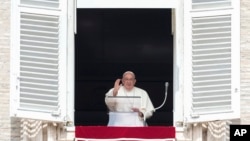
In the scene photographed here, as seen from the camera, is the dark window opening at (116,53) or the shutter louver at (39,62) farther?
the dark window opening at (116,53)

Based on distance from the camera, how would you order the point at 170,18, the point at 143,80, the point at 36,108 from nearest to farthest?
1. the point at 36,108
2. the point at 170,18
3. the point at 143,80

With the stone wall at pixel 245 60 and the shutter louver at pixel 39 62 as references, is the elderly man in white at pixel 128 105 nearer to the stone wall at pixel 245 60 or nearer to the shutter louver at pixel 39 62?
the shutter louver at pixel 39 62

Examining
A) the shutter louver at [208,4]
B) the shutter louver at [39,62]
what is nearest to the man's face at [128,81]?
the shutter louver at [39,62]

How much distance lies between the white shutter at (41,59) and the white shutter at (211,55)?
3.99 ft

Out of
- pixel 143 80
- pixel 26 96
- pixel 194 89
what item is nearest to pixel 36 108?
pixel 26 96

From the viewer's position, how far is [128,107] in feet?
57.1

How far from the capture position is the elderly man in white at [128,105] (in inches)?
682

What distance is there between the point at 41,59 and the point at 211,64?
1647mm

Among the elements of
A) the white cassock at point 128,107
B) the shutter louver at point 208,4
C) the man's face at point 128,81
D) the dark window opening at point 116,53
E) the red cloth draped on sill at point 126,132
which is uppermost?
the shutter louver at point 208,4

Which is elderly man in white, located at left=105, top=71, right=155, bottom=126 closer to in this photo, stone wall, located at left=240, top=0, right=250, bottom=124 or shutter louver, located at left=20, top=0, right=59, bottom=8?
stone wall, located at left=240, top=0, right=250, bottom=124

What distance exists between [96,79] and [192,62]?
4.52m

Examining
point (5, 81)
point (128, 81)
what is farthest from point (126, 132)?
point (5, 81)

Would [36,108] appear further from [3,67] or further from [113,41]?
[113,41]

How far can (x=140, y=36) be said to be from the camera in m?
21.8
